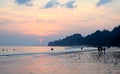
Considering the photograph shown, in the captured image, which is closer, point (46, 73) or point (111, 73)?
point (111, 73)

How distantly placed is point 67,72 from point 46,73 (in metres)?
2.43

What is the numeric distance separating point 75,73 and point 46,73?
3.35 metres

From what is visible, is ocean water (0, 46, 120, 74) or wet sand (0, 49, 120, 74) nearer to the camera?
wet sand (0, 49, 120, 74)

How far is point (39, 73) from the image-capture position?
3097 centimetres

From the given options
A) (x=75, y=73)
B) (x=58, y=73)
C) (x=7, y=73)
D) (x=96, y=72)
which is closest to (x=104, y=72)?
(x=96, y=72)

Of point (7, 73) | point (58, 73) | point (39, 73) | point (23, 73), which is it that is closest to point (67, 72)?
point (58, 73)

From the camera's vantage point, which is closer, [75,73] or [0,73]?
[75,73]

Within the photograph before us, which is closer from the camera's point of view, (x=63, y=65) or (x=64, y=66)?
(x=64, y=66)

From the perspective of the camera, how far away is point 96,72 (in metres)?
30.5

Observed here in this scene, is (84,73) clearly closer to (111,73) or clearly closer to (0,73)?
(111,73)

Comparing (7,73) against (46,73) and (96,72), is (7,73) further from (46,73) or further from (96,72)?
(96,72)

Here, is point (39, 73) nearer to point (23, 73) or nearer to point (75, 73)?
point (23, 73)

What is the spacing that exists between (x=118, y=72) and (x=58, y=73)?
662cm

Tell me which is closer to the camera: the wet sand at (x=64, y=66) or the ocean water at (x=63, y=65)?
the wet sand at (x=64, y=66)
